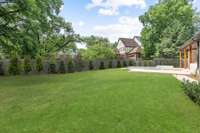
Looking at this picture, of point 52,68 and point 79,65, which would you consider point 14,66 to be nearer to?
point 52,68

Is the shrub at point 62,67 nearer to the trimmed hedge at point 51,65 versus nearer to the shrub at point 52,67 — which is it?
the trimmed hedge at point 51,65

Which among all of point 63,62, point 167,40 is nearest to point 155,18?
point 167,40

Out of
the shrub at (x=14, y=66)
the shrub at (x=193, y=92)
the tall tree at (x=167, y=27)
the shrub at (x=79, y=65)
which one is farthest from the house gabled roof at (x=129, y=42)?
the shrub at (x=193, y=92)

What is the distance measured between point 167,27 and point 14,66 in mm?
21471

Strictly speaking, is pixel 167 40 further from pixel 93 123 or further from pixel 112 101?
pixel 93 123

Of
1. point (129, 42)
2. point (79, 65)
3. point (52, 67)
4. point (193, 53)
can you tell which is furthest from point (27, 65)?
point (129, 42)

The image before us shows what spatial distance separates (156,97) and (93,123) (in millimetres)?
3127

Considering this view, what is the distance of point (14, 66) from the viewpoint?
19.5 meters

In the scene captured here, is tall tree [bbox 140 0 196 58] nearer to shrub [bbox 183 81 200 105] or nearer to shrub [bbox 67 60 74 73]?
shrub [bbox 67 60 74 73]

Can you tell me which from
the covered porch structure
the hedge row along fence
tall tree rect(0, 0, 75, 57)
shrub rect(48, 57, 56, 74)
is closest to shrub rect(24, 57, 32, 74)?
the hedge row along fence

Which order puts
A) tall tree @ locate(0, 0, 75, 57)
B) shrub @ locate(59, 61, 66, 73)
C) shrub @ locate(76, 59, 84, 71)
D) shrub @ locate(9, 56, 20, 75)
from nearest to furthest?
tall tree @ locate(0, 0, 75, 57), shrub @ locate(9, 56, 20, 75), shrub @ locate(59, 61, 66, 73), shrub @ locate(76, 59, 84, 71)

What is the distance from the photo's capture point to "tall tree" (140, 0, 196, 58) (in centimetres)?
3042

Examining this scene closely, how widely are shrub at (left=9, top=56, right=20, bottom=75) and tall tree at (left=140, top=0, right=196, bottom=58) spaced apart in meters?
19.1

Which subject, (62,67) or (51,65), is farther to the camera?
(62,67)
